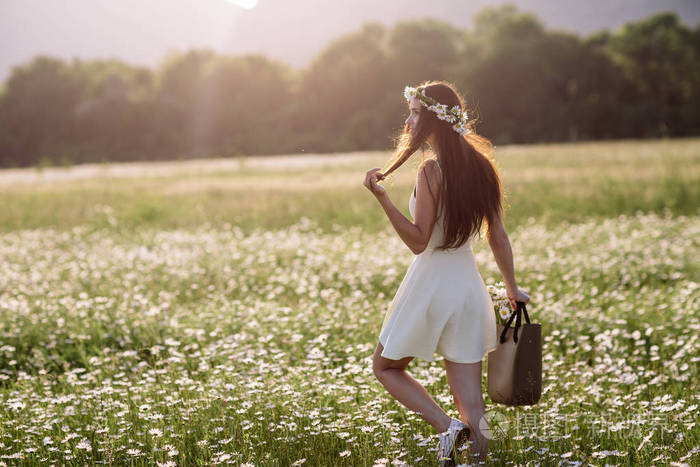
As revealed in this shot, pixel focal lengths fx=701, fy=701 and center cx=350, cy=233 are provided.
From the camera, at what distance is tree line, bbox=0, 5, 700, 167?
6850cm

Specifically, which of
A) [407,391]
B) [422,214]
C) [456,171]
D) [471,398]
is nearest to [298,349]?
[407,391]

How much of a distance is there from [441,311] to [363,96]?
73.5 meters

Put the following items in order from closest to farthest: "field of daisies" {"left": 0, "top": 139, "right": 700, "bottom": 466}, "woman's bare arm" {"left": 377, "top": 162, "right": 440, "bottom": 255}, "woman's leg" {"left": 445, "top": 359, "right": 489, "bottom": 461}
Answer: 1. "woman's bare arm" {"left": 377, "top": 162, "right": 440, "bottom": 255}
2. "woman's leg" {"left": 445, "top": 359, "right": 489, "bottom": 461}
3. "field of daisies" {"left": 0, "top": 139, "right": 700, "bottom": 466}

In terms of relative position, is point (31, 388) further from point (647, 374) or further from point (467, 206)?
point (647, 374)

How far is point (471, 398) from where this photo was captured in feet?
15.2

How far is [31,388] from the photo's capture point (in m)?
6.28

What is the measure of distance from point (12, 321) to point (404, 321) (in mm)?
5735

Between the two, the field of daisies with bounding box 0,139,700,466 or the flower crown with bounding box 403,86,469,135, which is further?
the field of daisies with bounding box 0,139,700,466

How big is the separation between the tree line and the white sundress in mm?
60775

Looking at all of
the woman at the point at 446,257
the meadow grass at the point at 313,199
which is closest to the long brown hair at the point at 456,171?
the woman at the point at 446,257

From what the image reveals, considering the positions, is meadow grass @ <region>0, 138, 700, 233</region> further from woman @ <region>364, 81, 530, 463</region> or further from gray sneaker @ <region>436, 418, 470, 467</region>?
gray sneaker @ <region>436, 418, 470, 467</region>

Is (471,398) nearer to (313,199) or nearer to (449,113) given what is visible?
(449,113)

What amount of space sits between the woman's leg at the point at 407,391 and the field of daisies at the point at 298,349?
17cm

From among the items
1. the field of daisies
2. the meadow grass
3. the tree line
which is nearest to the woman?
the field of daisies
